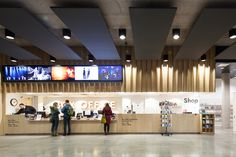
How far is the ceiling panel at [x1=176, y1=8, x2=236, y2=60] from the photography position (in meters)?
6.57

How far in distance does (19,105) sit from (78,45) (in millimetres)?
4773

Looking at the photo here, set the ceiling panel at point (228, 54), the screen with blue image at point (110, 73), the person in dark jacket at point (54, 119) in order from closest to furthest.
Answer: the ceiling panel at point (228, 54) → the person in dark jacket at point (54, 119) → the screen with blue image at point (110, 73)

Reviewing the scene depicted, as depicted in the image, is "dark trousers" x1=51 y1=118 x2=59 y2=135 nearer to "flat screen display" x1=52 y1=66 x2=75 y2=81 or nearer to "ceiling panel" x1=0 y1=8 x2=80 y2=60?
"flat screen display" x1=52 y1=66 x2=75 y2=81

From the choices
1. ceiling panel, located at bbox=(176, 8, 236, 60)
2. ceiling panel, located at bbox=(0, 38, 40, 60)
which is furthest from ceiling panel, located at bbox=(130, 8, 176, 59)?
ceiling panel, located at bbox=(0, 38, 40, 60)

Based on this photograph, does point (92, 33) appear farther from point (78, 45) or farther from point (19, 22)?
point (78, 45)

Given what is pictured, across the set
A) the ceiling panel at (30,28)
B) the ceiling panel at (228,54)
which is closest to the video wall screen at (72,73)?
the ceiling panel at (30,28)

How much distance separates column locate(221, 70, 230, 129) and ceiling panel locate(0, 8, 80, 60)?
1196cm

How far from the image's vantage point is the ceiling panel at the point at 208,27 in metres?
6.57

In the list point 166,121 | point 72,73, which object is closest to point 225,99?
point 166,121

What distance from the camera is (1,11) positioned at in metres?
6.52

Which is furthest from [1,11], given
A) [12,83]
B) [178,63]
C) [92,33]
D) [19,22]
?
[178,63]

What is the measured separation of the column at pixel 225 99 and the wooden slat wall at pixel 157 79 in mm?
6402

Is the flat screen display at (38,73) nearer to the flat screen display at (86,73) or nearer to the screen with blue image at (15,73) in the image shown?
the screen with blue image at (15,73)

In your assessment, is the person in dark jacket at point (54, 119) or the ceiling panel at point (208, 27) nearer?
the ceiling panel at point (208, 27)
